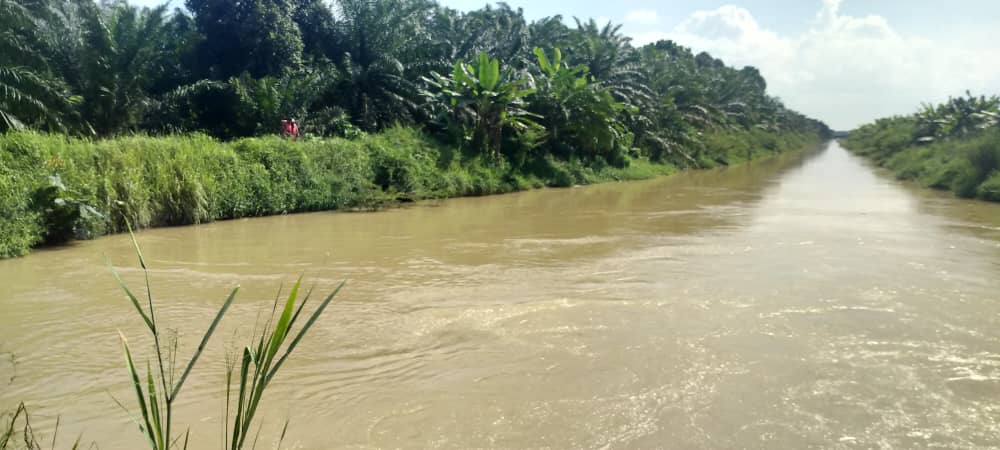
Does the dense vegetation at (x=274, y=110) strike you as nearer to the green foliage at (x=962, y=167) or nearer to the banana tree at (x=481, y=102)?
the banana tree at (x=481, y=102)

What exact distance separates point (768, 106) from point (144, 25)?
62142mm

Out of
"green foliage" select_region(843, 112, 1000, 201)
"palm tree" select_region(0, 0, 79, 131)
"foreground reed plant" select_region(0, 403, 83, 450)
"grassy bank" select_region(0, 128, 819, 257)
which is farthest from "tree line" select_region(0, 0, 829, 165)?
"foreground reed plant" select_region(0, 403, 83, 450)

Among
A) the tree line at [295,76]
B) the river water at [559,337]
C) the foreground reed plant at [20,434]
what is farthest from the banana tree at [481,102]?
the foreground reed plant at [20,434]

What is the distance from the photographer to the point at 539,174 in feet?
73.7

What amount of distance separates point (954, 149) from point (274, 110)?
992 inches

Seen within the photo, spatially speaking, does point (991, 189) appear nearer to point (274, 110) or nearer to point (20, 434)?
point (274, 110)

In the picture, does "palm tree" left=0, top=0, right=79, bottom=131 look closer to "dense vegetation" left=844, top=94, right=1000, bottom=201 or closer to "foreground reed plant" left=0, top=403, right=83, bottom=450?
"foreground reed plant" left=0, top=403, right=83, bottom=450

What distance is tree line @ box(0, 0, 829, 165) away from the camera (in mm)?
16812

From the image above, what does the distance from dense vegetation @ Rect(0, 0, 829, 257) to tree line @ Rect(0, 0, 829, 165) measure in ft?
0.18

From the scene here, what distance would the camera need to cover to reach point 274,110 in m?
17.9

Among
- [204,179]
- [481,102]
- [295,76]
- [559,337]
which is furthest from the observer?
[481,102]

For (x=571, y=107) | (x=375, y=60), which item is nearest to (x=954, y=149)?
(x=571, y=107)

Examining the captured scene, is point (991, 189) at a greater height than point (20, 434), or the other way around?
point (991, 189)

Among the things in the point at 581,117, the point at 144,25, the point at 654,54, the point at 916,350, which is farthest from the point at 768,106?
the point at 916,350
